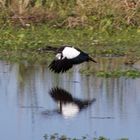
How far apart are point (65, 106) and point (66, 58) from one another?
1321mm

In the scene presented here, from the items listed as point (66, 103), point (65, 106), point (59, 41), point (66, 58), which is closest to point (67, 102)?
point (66, 103)

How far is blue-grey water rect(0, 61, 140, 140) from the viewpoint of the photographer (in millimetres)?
9242

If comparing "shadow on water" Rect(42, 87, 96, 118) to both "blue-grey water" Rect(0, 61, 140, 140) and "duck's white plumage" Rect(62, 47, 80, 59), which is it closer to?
"blue-grey water" Rect(0, 61, 140, 140)

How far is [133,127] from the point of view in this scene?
941 cm

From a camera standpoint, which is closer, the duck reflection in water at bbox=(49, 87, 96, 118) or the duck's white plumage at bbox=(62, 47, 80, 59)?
the duck reflection in water at bbox=(49, 87, 96, 118)

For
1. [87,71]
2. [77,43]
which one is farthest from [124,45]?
[87,71]

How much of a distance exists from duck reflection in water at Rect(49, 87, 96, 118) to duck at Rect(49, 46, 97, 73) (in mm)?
472

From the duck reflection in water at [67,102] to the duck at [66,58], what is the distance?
18.6 inches

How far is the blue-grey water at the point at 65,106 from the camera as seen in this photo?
9242mm

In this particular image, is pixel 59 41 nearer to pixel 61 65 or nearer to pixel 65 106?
pixel 61 65

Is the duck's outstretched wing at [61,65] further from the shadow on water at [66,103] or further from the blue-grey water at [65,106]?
the shadow on water at [66,103]

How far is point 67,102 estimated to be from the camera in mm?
10875

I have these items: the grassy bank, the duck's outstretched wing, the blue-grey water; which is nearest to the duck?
the duck's outstretched wing

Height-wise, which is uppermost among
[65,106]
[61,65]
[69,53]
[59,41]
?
[59,41]
